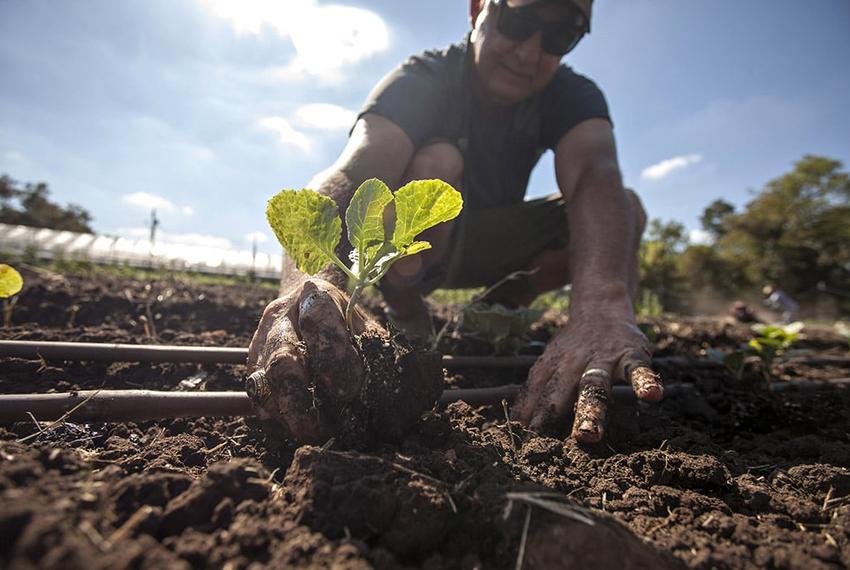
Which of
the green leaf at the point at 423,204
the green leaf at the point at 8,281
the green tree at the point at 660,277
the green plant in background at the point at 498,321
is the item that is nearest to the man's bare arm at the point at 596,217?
the green plant in background at the point at 498,321

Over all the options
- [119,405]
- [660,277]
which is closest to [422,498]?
[119,405]

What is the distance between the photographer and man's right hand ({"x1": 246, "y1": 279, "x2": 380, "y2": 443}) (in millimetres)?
979

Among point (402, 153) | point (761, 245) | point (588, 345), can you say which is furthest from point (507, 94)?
point (761, 245)

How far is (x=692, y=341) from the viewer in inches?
151

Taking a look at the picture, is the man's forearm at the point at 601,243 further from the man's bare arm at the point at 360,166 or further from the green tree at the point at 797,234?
the green tree at the point at 797,234

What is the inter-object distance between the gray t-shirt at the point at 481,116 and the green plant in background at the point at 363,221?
1308 millimetres

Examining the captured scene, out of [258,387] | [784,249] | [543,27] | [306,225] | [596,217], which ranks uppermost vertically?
[784,249]

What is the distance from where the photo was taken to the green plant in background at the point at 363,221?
3.60 ft

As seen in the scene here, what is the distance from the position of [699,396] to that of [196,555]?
2.01 meters

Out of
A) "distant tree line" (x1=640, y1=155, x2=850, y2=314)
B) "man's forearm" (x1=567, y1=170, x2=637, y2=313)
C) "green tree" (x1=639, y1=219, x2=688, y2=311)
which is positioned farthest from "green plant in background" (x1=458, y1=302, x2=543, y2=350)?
"distant tree line" (x1=640, y1=155, x2=850, y2=314)

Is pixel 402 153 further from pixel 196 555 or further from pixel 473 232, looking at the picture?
pixel 196 555

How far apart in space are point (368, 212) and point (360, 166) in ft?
2.63

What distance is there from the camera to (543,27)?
2484mm

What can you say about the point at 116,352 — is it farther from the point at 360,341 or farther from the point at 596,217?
the point at 596,217
